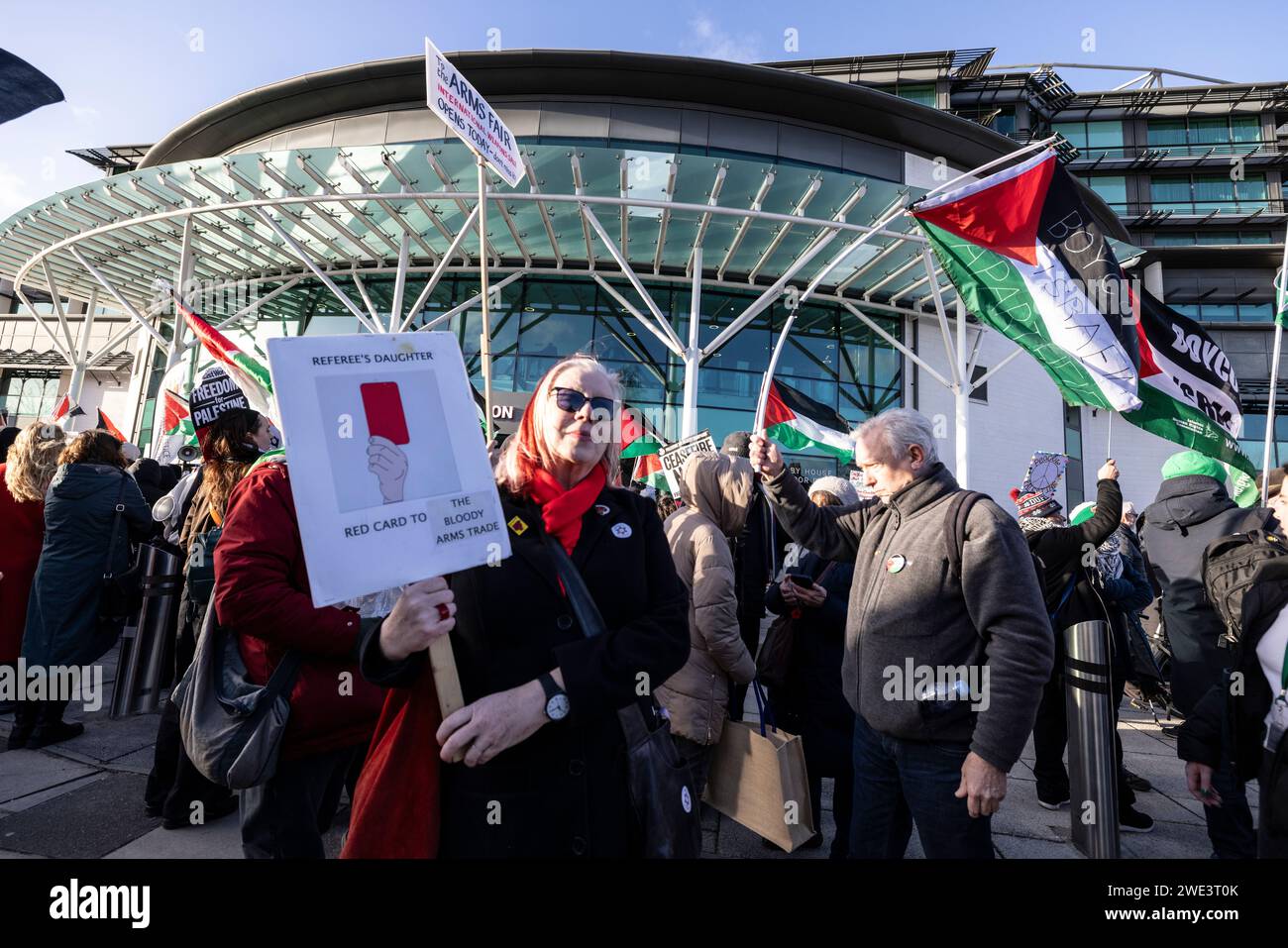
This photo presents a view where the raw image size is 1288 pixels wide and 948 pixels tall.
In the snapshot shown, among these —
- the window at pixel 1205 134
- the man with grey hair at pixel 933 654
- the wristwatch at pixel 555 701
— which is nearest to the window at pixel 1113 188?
the window at pixel 1205 134

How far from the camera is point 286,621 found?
6.68 feet

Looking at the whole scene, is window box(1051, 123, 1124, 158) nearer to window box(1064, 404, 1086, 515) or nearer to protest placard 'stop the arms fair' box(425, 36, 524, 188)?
window box(1064, 404, 1086, 515)

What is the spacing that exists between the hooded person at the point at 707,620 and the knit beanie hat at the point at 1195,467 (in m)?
2.98

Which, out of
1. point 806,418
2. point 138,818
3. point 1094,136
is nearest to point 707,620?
point 138,818

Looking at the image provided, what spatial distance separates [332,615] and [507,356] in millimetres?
16163

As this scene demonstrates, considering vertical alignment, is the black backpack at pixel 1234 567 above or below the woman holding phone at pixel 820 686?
above

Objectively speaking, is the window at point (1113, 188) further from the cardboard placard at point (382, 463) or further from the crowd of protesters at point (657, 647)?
the cardboard placard at point (382, 463)

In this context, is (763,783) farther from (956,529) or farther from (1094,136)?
(1094,136)

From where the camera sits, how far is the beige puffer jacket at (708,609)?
9.70 ft

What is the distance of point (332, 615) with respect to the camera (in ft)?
6.89

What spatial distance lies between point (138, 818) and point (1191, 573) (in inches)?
249

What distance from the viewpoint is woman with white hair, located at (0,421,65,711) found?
449cm
